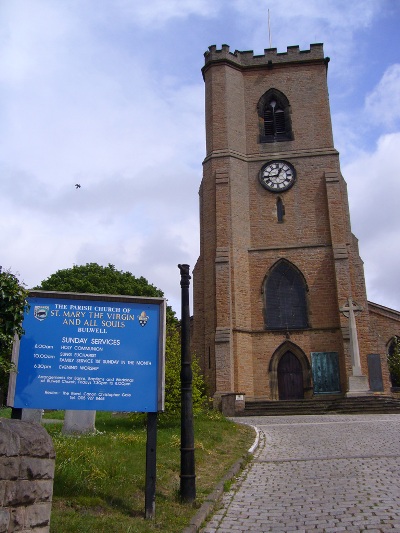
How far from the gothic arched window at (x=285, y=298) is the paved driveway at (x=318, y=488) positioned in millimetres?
14417

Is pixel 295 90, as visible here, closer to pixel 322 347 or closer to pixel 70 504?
pixel 322 347

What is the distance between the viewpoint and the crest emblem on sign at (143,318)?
260 inches

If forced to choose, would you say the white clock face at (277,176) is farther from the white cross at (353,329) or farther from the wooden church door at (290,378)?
the wooden church door at (290,378)

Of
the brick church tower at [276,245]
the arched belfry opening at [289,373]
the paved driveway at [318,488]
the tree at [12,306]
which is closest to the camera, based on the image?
the paved driveway at [318,488]

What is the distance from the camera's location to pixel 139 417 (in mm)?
14109

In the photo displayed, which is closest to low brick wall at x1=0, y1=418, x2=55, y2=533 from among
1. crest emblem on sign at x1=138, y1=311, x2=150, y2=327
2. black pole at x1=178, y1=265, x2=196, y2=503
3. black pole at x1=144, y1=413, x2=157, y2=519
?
black pole at x1=144, y1=413, x2=157, y2=519

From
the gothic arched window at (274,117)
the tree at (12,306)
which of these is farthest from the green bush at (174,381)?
the gothic arched window at (274,117)

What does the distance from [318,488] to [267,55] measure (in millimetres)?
29771

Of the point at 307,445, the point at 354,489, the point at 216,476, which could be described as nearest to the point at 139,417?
the point at 307,445

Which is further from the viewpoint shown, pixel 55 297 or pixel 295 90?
pixel 295 90

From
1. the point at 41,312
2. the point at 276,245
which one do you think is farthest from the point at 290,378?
the point at 41,312

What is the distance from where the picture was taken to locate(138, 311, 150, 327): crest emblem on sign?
661cm

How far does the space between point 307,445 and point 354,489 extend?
14.5 feet

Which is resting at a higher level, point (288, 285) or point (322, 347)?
point (288, 285)
